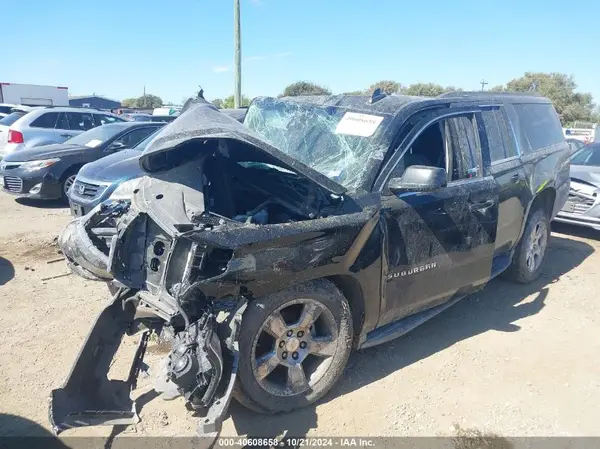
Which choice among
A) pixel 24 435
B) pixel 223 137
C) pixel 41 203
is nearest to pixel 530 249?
pixel 223 137

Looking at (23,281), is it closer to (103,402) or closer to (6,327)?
(6,327)

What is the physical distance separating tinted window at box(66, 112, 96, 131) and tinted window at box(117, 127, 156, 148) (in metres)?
3.12

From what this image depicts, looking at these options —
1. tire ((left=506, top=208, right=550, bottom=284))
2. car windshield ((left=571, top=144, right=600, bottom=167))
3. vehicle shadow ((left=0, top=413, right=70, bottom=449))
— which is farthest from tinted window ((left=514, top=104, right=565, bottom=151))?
vehicle shadow ((left=0, top=413, right=70, bottom=449))

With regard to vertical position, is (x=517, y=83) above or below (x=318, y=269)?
above

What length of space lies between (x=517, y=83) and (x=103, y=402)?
48400mm

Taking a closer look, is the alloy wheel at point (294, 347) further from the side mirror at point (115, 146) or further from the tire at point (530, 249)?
the side mirror at point (115, 146)

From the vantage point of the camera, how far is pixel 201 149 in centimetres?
330

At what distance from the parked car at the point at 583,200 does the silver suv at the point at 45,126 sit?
35.4 ft

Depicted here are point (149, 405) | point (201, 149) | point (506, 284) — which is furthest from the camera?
point (506, 284)

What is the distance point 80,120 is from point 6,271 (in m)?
7.48

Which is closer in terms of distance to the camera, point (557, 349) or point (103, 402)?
point (103, 402)

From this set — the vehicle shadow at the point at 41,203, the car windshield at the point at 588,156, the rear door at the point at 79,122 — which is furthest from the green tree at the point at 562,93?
the vehicle shadow at the point at 41,203

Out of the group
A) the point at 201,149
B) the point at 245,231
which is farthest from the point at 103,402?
the point at 201,149

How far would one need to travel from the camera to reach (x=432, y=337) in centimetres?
414
